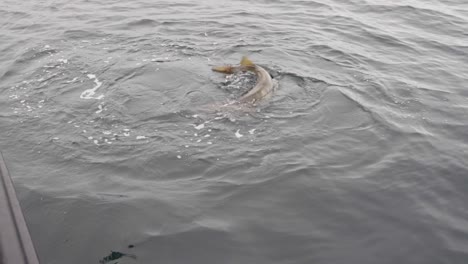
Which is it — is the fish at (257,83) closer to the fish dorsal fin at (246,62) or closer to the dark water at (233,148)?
the fish dorsal fin at (246,62)

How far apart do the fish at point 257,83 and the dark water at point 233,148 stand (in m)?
0.18

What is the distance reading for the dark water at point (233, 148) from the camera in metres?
4.50

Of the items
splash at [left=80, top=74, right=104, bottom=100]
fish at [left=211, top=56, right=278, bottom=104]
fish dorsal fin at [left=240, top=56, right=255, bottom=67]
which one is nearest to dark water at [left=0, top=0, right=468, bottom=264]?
splash at [left=80, top=74, right=104, bottom=100]

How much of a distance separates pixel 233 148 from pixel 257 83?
2.02 metres

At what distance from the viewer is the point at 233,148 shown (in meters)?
5.92

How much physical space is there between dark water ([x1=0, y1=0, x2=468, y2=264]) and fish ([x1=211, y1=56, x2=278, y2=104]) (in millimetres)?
175

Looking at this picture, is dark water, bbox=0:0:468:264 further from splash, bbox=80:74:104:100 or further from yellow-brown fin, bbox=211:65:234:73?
yellow-brown fin, bbox=211:65:234:73

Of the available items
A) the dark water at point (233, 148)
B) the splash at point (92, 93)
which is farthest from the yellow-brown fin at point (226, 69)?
the splash at point (92, 93)

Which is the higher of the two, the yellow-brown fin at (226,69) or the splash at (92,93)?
the yellow-brown fin at (226,69)

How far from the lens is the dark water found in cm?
450

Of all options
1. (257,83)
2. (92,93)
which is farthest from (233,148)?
(92,93)

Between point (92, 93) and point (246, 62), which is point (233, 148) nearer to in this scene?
point (246, 62)

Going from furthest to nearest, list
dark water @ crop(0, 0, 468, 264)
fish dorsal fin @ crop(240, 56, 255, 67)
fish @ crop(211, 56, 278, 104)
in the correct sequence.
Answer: fish dorsal fin @ crop(240, 56, 255, 67) < fish @ crop(211, 56, 278, 104) < dark water @ crop(0, 0, 468, 264)

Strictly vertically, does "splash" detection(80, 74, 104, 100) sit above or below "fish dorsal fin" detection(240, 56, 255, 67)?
below
